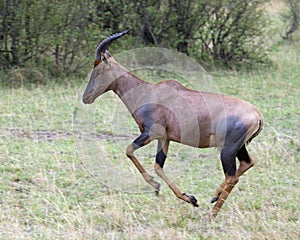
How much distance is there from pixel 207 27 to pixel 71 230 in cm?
1044

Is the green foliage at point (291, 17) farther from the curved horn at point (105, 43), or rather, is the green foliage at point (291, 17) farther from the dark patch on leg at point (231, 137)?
the dark patch on leg at point (231, 137)

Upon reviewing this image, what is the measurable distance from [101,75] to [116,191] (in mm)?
1246

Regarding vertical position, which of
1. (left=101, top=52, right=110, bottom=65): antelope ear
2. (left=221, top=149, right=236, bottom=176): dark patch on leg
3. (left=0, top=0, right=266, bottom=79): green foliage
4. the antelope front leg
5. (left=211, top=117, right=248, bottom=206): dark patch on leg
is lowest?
(left=0, top=0, right=266, bottom=79): green foliage

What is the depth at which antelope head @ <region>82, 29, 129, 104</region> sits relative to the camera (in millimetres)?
6824

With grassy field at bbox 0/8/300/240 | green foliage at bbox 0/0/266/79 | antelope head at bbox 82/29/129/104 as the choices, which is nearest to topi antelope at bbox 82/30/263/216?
antelope head at bbox 82/29/129/104

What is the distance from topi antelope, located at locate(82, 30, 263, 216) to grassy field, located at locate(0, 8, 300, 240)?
34 centimetres

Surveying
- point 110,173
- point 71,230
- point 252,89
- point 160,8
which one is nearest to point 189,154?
point 110,173

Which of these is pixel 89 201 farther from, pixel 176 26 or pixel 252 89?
pixel 176 26

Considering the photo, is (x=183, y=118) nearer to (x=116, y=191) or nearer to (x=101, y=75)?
(x=101, y=75)

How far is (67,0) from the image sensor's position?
13188mm

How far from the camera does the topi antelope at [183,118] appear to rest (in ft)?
20.6

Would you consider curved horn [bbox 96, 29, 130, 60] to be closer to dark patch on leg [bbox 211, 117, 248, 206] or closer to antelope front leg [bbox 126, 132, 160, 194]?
antelope front leg [bbox 126, 132, 160, 194]

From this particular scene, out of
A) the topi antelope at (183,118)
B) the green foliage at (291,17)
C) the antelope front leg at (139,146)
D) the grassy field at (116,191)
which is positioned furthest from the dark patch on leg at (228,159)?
the green foliage at (291,17)

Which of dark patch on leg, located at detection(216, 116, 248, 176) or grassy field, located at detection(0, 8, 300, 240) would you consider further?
dark patch on leg, located at detection(216, 116, 248, 176)
